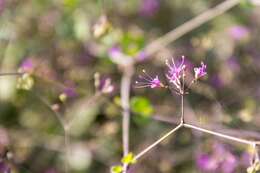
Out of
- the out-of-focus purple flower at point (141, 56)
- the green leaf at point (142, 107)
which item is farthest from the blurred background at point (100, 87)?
the green leaf at point (142, 107)

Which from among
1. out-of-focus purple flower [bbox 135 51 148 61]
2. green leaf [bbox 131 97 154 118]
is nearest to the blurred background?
out-of-focus purple flower [bbox 135 51 148 61]

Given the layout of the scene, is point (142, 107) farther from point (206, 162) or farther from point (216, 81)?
point (216, 81)

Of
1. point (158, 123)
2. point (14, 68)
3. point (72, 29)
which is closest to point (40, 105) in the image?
point (14, 68)

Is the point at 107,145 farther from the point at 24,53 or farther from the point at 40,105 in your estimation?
the point at 24,53

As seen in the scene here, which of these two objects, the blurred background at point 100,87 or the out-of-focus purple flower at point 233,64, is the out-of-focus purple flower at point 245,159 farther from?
the out-of-focus purple flower at point 233,64

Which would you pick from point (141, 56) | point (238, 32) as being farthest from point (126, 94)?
point (238, 32)
